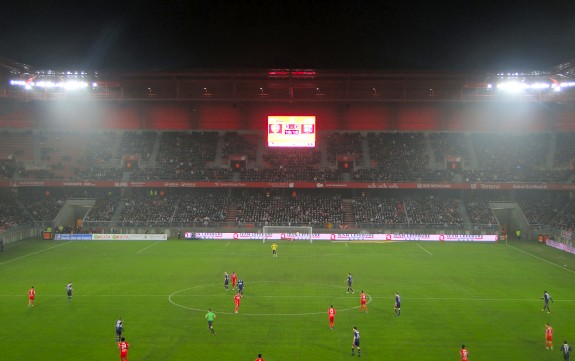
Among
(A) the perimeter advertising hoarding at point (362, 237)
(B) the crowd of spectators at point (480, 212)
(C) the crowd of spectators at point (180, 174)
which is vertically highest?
(C) the crowd of spectators at point (180, 174)

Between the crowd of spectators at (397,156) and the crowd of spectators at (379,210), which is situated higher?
the crowd of spectators at (397,156)

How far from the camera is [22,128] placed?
77.8 m

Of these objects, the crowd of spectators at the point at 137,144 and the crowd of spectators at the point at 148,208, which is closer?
the crowd of spectators at the point at 148,208

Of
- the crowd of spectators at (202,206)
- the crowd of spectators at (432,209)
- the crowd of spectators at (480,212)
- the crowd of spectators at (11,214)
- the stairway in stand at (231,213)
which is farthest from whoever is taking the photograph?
the stairway in stand at (231,213)

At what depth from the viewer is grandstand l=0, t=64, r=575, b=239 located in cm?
6875

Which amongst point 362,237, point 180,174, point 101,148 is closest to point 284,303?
point 362,237

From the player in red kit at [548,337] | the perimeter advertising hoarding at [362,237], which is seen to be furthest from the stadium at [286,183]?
the player in red kit at [548,337]

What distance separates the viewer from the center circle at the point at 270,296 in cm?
3203

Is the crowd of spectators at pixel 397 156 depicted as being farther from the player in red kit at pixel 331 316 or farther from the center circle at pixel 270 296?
the player in red kit at pixel 331 316

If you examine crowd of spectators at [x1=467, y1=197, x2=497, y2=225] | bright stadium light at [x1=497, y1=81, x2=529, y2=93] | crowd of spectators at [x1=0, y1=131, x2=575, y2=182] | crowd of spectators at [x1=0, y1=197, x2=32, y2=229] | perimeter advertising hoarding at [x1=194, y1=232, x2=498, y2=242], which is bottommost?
perimeter advertising hoarding at [x1=194, y1=232, x2=498, y2=242]

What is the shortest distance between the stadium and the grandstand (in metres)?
0.26

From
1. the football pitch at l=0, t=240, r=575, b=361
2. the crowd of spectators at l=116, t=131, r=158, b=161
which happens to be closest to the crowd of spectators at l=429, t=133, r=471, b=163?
the football pitch at l=0, t=240, r=575, b=361

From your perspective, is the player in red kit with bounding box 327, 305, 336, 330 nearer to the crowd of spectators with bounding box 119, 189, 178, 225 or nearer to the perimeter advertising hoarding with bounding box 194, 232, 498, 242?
the perimeter advertising hoarding with bounding box 194, 232, 498, 242

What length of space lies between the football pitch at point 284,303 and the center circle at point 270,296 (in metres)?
0.07
